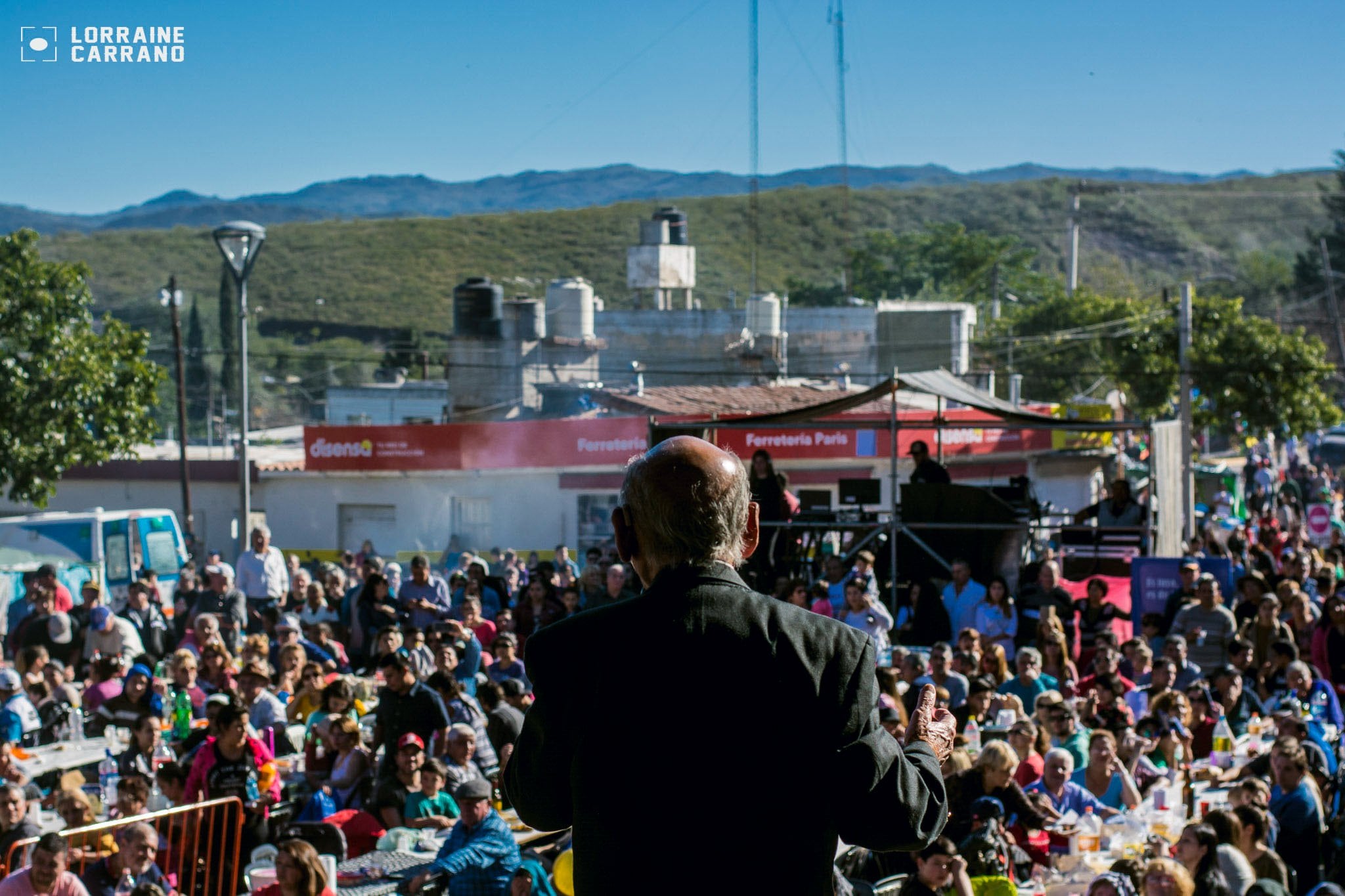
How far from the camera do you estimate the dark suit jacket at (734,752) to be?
1.86 metres

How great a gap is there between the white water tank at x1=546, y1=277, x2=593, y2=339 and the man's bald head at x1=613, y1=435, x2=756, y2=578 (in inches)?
1697

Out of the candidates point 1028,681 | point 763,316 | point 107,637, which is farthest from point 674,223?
point 1028,681

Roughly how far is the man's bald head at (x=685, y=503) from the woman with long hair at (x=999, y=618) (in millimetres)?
10256

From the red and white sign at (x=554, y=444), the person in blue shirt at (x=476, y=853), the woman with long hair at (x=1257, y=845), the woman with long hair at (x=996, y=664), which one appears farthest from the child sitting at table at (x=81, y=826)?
the red and white sign at (x=554, y=444)

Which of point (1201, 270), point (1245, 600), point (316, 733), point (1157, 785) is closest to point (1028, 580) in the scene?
point (1245, 600)

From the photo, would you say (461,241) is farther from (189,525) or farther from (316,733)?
(316,733)

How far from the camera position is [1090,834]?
7.30m

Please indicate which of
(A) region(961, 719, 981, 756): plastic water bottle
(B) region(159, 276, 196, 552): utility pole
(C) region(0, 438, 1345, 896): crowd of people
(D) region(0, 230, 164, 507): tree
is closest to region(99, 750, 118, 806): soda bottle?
(C) region(0, 438, 1345, 896): crowd of people

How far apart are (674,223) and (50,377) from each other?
102ft

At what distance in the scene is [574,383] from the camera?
137 ft

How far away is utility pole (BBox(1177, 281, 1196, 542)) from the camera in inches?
1021

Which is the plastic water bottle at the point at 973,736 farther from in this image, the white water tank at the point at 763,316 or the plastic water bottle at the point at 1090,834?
the white water tank at the point at 763,316

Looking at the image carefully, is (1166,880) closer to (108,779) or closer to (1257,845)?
(1257,845)

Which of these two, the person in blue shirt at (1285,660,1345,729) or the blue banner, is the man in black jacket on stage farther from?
the blue banner
